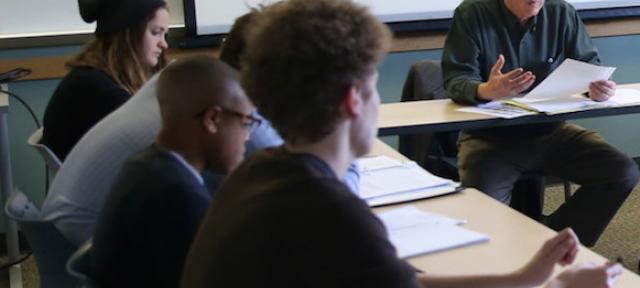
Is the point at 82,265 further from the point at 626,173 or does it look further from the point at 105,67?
the point at 626,173

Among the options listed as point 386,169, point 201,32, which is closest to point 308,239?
point 386,169

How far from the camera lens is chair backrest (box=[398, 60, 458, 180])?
3.07 m

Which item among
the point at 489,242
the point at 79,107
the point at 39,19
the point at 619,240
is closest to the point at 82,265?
the point at 489,242

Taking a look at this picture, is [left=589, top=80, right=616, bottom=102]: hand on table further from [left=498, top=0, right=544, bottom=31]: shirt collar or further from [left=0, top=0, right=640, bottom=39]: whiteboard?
[left=0, top=0, right=640, bottom=39]: whiteboard

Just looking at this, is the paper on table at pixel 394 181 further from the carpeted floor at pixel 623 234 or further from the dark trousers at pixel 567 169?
the carpeted floor at pixel 623 234

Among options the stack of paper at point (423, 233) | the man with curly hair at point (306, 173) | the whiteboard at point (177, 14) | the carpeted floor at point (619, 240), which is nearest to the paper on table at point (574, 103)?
the carpeted floor at point (619, 240)

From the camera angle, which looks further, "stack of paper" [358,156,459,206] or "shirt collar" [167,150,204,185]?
"stack of paper" [358,156,459,206]

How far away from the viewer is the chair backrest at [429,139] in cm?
307

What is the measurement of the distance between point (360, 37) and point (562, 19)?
2.29 meters

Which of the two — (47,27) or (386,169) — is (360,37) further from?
(47,27)

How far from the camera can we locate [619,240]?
11.5 feet

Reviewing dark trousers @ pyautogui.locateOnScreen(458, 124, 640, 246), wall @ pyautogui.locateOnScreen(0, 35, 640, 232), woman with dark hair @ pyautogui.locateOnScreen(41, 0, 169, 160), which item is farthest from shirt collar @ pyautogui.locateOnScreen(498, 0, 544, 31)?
woman with dark hair @ pyautogui.locateOnScreen(41, 0, 169, 160)

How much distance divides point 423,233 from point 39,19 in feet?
7.42

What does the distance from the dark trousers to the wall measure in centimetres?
57
